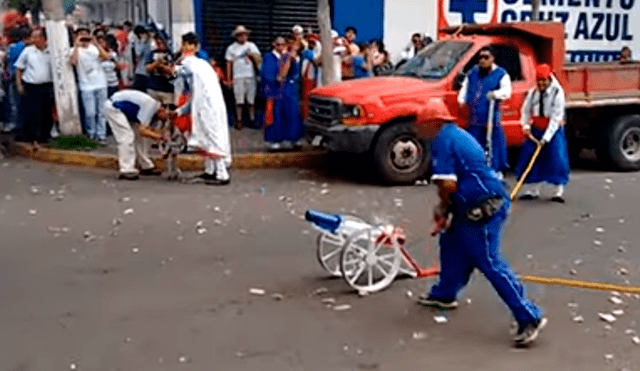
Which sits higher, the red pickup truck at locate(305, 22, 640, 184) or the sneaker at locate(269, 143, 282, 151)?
the red pickup truck at locate(305, 22, 640, 184)

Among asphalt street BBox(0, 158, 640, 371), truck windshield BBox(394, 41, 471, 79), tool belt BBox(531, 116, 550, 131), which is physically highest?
truck windshield BBox(394, 41, 471, 79)

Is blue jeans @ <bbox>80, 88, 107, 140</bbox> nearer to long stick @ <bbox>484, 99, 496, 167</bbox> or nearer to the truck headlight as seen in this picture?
the truck headlight

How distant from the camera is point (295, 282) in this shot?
270 inches

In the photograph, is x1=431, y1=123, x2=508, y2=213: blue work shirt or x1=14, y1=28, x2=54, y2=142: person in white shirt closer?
x1=431, y1=123, x2=508, y2=213: blue work shirt

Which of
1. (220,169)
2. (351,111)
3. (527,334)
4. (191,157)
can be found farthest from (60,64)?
(527,334)

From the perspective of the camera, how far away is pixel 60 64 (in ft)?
41.2

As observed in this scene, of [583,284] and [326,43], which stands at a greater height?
[326,43]

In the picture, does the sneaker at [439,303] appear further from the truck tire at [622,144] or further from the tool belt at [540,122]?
the truck tire at [622,144]

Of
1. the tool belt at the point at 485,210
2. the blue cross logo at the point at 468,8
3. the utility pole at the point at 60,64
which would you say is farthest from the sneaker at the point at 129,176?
the blue cross logo at the point at 468,8

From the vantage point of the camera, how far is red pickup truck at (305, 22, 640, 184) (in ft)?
35.5

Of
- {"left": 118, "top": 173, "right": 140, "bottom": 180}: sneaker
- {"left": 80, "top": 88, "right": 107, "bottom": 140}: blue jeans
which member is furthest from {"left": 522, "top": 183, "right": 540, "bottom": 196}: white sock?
{"left": 80, "top": 88, "right": 107, "bottom": 140}: blue jeans

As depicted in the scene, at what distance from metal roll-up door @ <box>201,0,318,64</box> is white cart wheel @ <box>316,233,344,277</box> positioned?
28.9ft

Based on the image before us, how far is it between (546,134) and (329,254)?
370cm

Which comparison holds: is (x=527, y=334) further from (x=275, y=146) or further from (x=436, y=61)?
(x=275, y=146)
